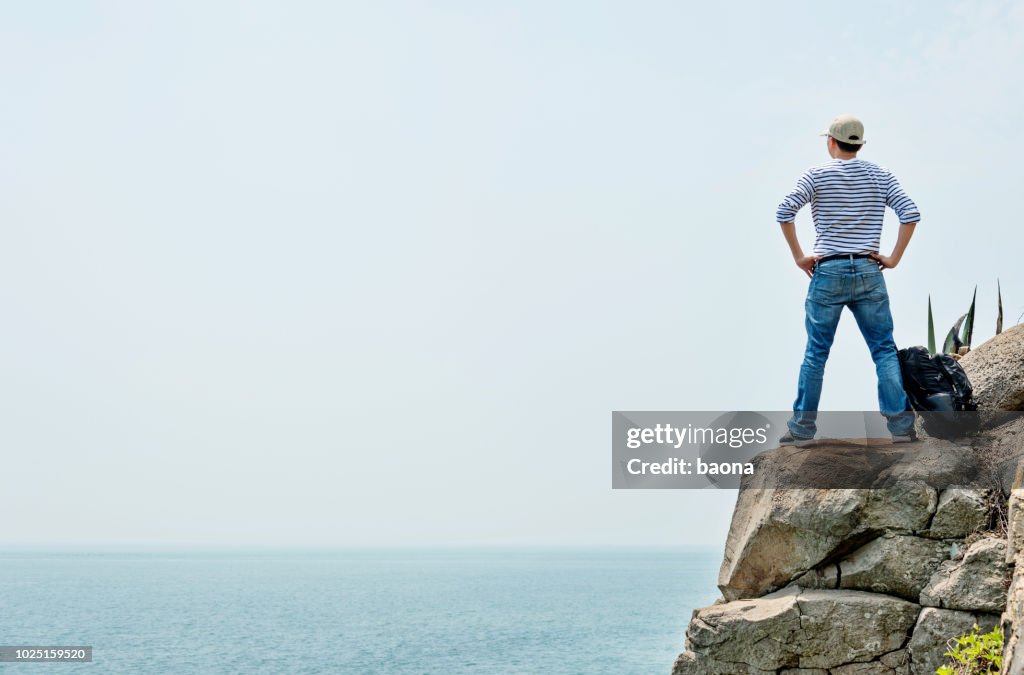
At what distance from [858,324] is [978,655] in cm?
297

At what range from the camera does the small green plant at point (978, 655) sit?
269 inches

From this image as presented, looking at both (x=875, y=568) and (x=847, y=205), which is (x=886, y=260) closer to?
(x=847, y=205)

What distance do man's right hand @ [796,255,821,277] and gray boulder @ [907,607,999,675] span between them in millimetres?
3017

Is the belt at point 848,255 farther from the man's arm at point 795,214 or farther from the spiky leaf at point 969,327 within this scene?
the spiky leaf at point 969,327

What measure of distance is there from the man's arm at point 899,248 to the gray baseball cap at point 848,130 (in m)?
0.88

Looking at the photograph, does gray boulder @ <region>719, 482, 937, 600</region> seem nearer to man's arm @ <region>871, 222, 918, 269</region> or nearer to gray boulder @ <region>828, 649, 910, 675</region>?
gray boulder @ <region>828, 649, 910, 675</region>

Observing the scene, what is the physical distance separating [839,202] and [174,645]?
56280 millimetres

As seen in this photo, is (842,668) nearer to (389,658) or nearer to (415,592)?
(389,658)

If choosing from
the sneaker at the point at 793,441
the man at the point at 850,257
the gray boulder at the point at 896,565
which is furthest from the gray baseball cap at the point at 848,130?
the gray boulder at the point at 896,565

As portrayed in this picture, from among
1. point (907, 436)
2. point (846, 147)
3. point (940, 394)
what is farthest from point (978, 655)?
point (846, 147)

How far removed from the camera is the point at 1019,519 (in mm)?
6652

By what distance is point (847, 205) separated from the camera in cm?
848

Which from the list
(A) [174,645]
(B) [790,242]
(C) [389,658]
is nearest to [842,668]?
(B) [790,242]

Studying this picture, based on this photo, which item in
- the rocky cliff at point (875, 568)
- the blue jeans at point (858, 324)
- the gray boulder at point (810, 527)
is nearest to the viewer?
the rocky cliff at point (875, 568)
